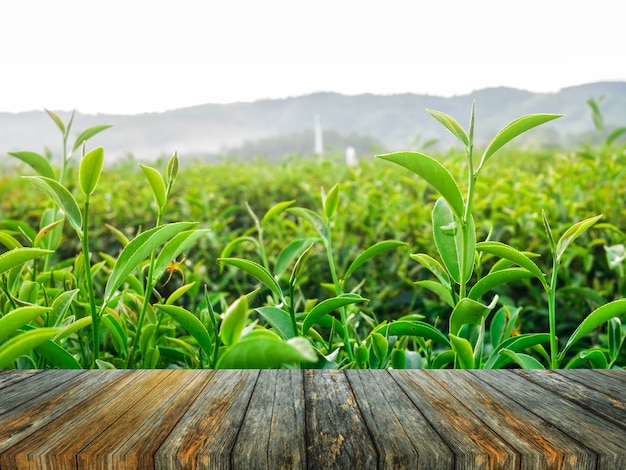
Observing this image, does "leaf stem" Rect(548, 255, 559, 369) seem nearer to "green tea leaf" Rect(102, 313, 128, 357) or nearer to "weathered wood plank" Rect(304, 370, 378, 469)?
"weathered wood plank" Rect(304, 370, 378, 469)

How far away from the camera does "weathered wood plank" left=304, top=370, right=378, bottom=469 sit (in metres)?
0.59

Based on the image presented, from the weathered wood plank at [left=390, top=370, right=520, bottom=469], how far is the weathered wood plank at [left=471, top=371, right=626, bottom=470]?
0.08m

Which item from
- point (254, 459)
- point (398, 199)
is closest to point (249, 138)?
point (398, 199)

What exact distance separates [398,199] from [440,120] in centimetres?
123

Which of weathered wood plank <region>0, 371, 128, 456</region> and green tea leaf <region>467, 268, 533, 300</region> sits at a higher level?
green tea leaf <region>467, 268, 533, 300</region>

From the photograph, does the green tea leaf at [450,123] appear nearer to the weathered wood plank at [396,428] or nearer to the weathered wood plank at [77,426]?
the weathered wood plank at [396,428]

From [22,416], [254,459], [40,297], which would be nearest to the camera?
[254,459]

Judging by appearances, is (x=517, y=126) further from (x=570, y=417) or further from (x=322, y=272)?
(x=322, y=272)

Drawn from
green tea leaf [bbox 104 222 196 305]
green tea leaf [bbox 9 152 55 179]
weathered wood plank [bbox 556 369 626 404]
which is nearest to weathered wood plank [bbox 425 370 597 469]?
weathered wood plank [bbox 556 369 626 404]

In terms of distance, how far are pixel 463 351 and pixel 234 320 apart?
43cm

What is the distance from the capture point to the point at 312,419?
2.23ft

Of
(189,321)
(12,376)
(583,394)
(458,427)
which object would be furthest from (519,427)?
(12,376)

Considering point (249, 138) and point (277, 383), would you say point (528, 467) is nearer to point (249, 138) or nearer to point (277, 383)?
point (277, 383)

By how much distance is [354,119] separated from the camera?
10.9m
